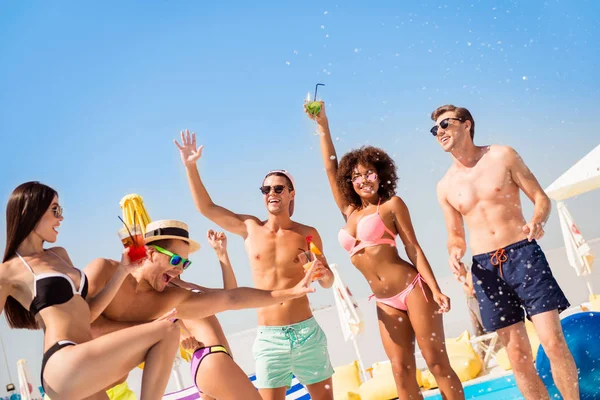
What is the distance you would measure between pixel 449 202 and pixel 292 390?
11.5 feet

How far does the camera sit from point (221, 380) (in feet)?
13.4

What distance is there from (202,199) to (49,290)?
91.1 inches

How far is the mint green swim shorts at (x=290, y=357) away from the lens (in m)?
5.29

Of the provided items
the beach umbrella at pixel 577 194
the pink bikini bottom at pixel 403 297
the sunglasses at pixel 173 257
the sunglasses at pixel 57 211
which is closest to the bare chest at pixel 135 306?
the sunglasses at pixel 173 257

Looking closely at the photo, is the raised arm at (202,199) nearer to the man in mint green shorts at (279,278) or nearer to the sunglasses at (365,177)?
the man in mint green shorts at (279,278)

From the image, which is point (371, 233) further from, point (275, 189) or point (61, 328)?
point (61, 328)

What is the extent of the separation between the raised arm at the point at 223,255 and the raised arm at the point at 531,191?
249 centimetres

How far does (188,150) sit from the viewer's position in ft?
19.2

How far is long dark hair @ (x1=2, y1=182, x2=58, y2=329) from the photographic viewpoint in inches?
149

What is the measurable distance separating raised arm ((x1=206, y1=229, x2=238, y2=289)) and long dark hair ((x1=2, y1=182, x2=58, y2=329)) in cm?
174

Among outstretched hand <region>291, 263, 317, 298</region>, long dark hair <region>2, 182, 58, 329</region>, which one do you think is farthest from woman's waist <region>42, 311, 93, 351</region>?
outstretched hand <region>291, 263, 317, 298</region>

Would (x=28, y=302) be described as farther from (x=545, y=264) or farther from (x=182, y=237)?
(x=545, y=264)

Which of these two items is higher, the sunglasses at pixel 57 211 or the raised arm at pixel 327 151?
the raised arm at pixel 327 151

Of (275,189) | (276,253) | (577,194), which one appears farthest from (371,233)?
(577,194)
